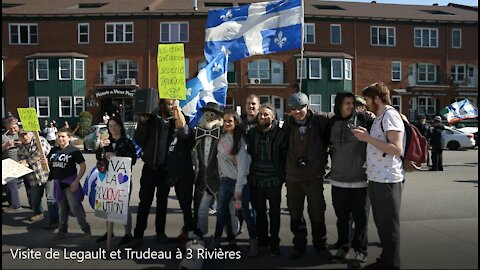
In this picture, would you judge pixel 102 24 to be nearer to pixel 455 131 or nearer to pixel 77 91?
pixel 77 91

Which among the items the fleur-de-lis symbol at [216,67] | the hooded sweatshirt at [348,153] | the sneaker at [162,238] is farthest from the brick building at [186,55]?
the hooded sweatshirt at [348,153]

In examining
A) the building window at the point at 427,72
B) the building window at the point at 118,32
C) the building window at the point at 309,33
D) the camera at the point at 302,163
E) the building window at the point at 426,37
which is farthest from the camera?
the building window at the point at 427,72

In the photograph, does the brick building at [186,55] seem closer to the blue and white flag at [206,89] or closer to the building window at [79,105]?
the building window at [79,105]

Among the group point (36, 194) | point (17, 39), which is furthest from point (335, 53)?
point (36, 194)

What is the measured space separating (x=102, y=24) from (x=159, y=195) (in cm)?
3711

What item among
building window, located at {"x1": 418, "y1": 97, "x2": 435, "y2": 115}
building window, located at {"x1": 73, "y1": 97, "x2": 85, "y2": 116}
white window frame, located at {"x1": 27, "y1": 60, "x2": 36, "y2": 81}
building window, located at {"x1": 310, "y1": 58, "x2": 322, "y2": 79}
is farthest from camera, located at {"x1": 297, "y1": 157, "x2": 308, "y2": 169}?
building window, located at {"x1": 418, "y1": 97, "x2": 435, "y2": 115}

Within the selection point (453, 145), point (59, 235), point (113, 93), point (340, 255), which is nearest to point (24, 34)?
point (113, 93)

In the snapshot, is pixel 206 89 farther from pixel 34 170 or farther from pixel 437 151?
pixel 437 151

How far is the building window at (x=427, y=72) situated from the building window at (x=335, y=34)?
8.82 m

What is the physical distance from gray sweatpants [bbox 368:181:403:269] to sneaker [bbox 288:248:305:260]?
3.42 ft

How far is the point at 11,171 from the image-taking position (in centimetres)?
705

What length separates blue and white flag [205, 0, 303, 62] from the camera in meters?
8.69

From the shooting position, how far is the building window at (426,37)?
141 ft

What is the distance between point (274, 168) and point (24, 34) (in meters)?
41.2
